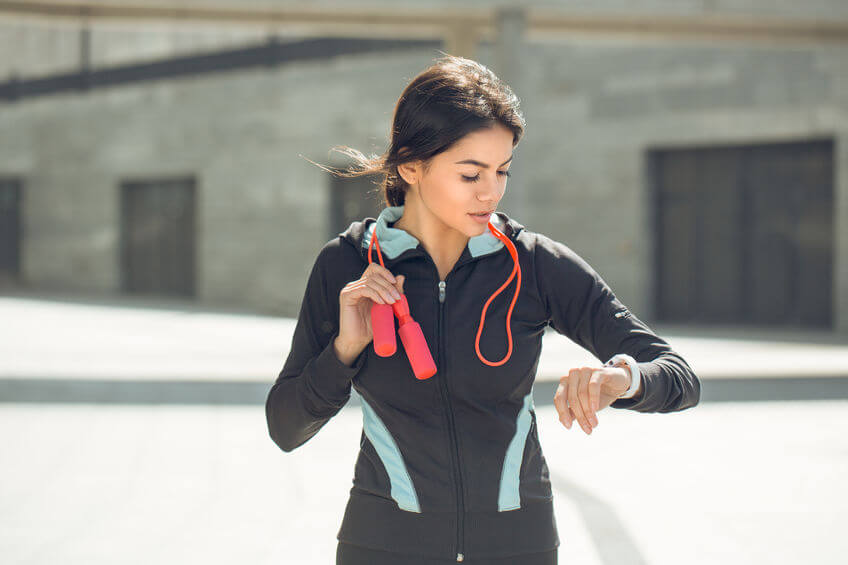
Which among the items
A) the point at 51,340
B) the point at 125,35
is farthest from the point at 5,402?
the point at 125,35

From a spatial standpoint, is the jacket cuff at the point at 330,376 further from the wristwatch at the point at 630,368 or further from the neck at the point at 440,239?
the wristwatch at the point at 630,368

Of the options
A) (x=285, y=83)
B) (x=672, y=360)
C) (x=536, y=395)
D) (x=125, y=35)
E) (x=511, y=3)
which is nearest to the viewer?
(x=672, y=360)

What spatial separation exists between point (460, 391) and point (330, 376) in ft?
0.88

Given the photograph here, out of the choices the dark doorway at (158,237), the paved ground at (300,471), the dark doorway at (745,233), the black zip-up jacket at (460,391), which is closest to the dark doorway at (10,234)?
the dark doorway at (158,237)

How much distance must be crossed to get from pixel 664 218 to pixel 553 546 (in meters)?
15.6

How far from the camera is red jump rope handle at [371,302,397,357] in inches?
72.8

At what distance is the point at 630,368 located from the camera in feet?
5.90

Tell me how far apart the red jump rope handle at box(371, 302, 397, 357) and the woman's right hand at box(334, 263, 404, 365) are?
0.02 meters

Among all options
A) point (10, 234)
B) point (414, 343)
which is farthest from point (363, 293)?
point (10, 234)

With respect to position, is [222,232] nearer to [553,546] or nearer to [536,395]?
[536,395]

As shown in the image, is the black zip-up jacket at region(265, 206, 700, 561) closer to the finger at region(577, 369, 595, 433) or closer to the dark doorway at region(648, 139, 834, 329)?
the finger at region(577, 369, 595, 433)

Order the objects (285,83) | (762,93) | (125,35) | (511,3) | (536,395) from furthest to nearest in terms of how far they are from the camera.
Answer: (125,35) → (285,83) → (762,93) → (511,3) → (536,395)

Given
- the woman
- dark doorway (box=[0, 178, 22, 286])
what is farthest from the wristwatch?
dark doorway (box=[0, 178, 22, 286])

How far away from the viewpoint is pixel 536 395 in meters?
8.63
